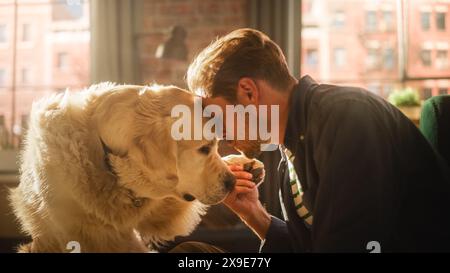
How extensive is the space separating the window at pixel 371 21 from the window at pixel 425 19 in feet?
0.41

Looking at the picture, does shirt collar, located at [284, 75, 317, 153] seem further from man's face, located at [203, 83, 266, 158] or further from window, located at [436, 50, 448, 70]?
window, located at [436, 50, 448, 70]

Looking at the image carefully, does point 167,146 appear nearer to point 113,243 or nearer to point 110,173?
point 110,173

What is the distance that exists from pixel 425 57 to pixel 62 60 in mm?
1020

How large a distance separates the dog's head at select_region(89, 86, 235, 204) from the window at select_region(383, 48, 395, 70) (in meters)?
0.58

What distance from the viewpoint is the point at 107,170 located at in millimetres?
1048

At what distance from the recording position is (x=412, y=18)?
52.3 inches

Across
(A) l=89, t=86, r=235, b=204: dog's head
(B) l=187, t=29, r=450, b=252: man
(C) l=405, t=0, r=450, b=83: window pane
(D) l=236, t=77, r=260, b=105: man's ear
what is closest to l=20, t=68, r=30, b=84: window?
(A) l=89, t=86, r=235, b=204: dog's head

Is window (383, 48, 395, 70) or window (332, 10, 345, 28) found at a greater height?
window (332, 10, 345, 28)

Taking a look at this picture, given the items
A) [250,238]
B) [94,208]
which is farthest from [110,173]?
Result: [250,238]

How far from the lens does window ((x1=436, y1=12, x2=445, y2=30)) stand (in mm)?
1296

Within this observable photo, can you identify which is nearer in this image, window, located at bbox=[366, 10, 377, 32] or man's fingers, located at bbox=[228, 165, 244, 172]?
man's fingers, located at bbox=[228, 165, 244, 172]

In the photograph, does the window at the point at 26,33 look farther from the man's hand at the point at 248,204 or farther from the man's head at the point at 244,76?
the man's hand at the point at 248,204

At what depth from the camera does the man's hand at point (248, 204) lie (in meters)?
1.21
